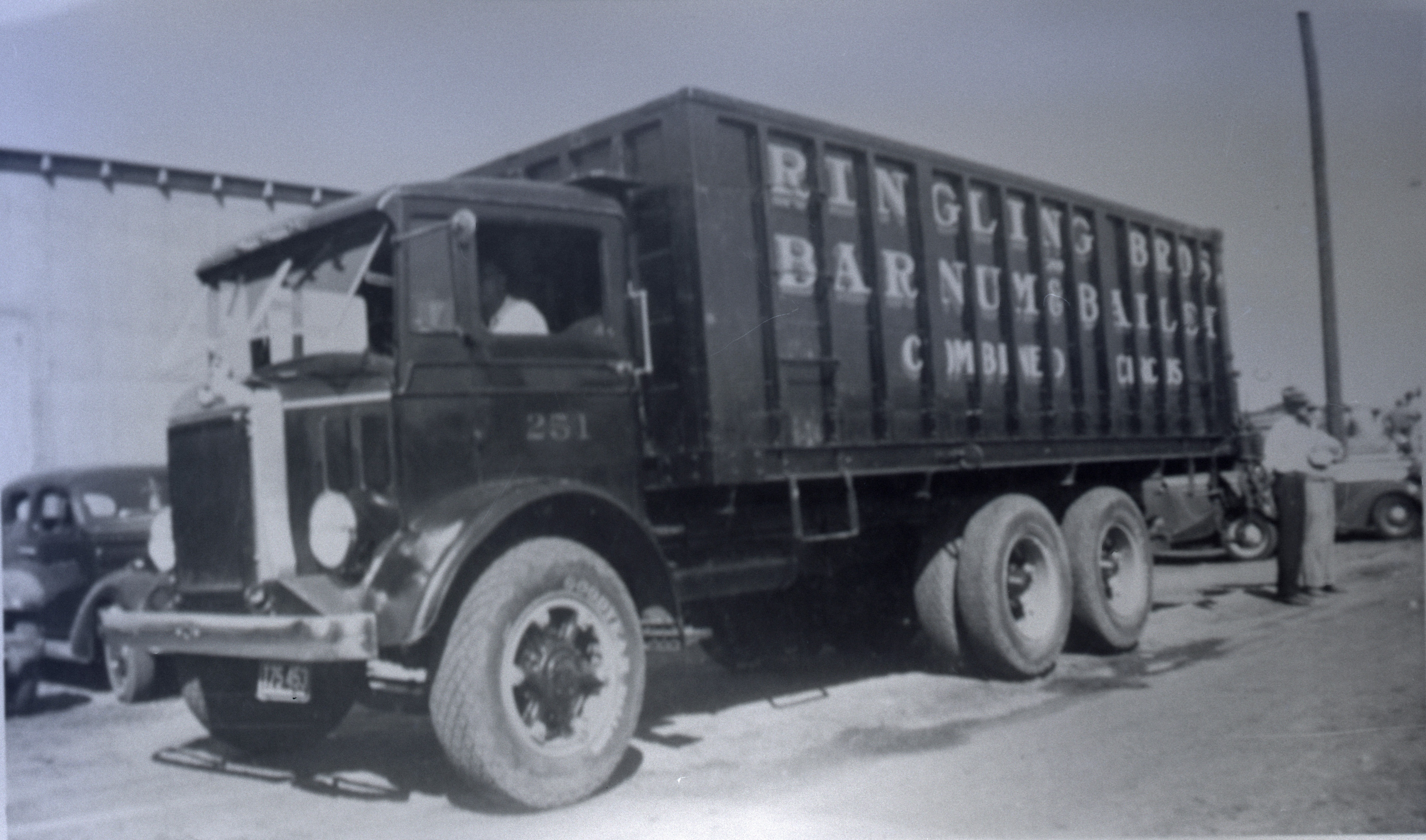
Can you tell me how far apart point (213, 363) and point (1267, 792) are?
463 centimetres

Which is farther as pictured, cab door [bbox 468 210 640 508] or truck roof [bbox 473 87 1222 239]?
truck roof [bbox 473 87 1222 239]

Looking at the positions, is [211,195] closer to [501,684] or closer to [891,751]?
[501,684]

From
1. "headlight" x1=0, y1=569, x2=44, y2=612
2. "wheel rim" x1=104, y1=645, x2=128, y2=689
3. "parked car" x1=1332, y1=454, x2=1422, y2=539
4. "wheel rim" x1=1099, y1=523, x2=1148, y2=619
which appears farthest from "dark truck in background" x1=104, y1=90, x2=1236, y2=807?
"headlight" x1=0, y1=569, x2=44, y2=612

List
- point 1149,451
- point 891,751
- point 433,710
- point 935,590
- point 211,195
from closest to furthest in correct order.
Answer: point 433,710 < point 891,751 < point 211,195 < point 935,590 < point 1149,451

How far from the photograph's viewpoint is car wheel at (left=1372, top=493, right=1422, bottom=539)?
39.3 feet

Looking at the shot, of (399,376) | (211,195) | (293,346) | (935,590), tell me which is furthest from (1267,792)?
(211,195)

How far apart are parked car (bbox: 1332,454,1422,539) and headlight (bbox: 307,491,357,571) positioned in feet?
20.0

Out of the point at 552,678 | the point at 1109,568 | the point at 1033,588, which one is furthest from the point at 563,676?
the point at 1109,568

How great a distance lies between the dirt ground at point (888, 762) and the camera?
452 cm

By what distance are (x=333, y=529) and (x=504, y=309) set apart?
1.17 m

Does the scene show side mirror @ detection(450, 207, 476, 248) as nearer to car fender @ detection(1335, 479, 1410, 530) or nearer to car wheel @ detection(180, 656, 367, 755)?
car wheel @ detection(180, 656, 367, 755)

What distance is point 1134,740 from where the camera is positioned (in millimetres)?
5348

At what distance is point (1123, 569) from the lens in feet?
27.7

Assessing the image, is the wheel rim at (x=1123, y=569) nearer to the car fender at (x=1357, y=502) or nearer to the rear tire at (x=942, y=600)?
the rear tire at (x=942, y=600)
